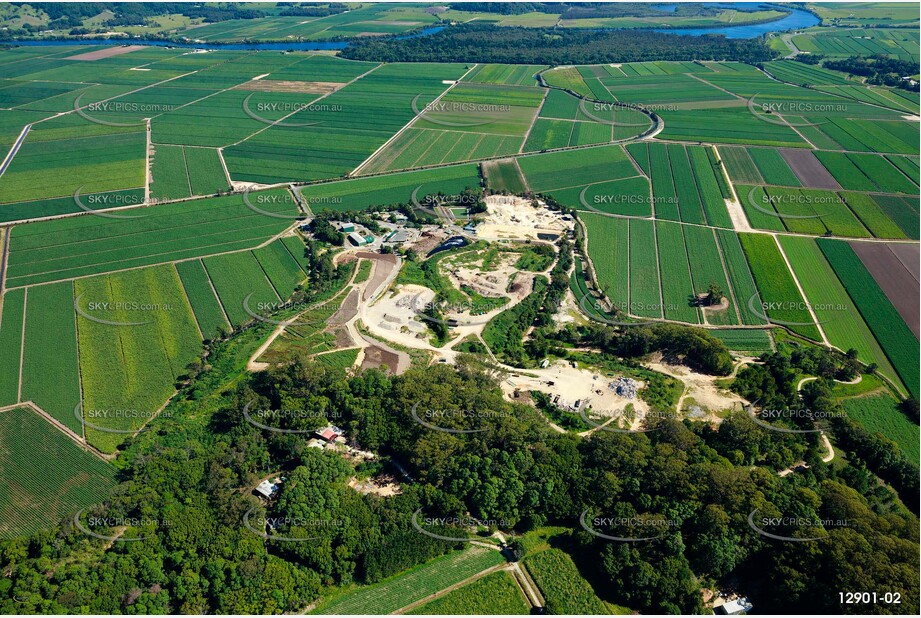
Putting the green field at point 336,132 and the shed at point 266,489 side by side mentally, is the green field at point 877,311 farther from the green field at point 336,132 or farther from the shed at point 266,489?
the green field at point 336,132

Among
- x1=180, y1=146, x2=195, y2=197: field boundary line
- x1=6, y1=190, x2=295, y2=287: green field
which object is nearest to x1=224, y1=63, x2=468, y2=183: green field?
x1=180, y1=146, x2=195, y2=197: field boundary line

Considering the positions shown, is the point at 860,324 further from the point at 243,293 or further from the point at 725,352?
the point at 243,293

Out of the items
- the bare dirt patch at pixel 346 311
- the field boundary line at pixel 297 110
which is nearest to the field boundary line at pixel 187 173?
the field boundary line at pixel 297 110

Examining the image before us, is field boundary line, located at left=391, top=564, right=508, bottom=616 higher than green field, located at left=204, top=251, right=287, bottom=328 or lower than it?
lower

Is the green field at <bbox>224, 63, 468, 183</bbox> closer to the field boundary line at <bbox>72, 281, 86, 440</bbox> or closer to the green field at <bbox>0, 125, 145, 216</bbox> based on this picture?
the green field at <bbox>0, 125, 145, 216</bbox>

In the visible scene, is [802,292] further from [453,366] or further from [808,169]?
[453,366]

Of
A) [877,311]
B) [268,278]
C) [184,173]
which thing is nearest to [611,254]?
[877,311]
